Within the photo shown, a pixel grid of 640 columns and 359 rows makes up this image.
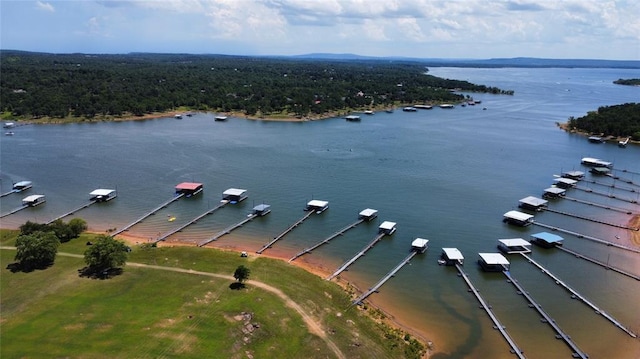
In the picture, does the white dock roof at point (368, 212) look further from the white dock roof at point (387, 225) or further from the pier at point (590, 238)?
the pier at point (590, 238)

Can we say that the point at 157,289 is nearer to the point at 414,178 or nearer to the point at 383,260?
the point at 383,260

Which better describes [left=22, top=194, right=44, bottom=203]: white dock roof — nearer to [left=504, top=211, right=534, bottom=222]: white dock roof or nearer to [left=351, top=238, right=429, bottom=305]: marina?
[left=351, top=238, right=429, bottom=305]: marina

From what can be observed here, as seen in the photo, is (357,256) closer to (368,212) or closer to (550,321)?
(368,212)

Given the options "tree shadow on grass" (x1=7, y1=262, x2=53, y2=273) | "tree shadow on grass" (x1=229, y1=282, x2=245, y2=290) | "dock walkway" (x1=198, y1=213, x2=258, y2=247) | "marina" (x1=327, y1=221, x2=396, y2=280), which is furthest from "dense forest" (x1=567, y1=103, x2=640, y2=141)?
"tree shadow on grass" (x1=7, y1=262, x2=53, y2=273)

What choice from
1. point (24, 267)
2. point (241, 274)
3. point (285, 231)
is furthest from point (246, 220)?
point (24, 267)

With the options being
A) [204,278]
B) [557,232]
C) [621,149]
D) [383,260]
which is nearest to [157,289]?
[204,278]
